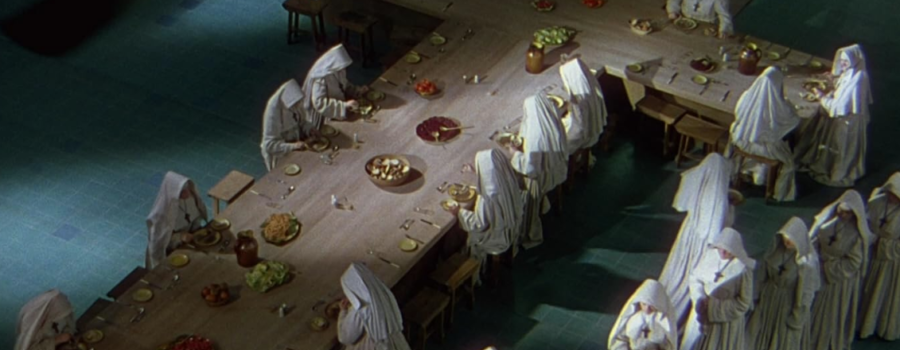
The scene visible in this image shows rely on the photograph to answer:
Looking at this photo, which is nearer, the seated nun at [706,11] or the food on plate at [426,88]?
the food on plate at [426,88]

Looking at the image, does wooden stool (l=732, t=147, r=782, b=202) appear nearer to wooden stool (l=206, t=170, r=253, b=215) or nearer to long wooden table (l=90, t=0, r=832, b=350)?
long wooden table (l=90, t=0, r=832, b=350)

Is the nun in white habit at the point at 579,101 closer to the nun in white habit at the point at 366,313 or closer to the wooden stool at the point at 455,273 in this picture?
the wooden stool at the point at 455,273

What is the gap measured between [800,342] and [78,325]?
7822 mm

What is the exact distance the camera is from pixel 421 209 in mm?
16766

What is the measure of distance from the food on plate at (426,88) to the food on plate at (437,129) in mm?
579

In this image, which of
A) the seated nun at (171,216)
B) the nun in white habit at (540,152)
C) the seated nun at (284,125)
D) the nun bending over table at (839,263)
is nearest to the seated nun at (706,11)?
the nun in white habit at (540,152)

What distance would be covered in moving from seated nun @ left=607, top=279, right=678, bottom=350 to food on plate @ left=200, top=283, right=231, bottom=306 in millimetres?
4136

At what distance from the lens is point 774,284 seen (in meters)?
15.3

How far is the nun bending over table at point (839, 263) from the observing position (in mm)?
15359

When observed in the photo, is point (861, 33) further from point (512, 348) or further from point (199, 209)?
point (199, 209)

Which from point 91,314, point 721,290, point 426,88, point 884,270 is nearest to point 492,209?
point 426,88

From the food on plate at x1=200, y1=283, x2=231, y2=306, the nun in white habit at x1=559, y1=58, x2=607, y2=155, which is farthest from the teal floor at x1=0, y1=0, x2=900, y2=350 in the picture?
the food on plate at x1=200, y1=283, x2=231, y2=306

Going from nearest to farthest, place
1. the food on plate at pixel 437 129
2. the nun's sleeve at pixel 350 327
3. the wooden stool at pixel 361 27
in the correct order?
1. the nun's sleeve at pixel 350 327
2. the food on plate at pixel 437 129
3. the wooden stool at pixel 361 27

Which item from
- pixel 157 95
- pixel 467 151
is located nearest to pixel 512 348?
pixel 467 151
